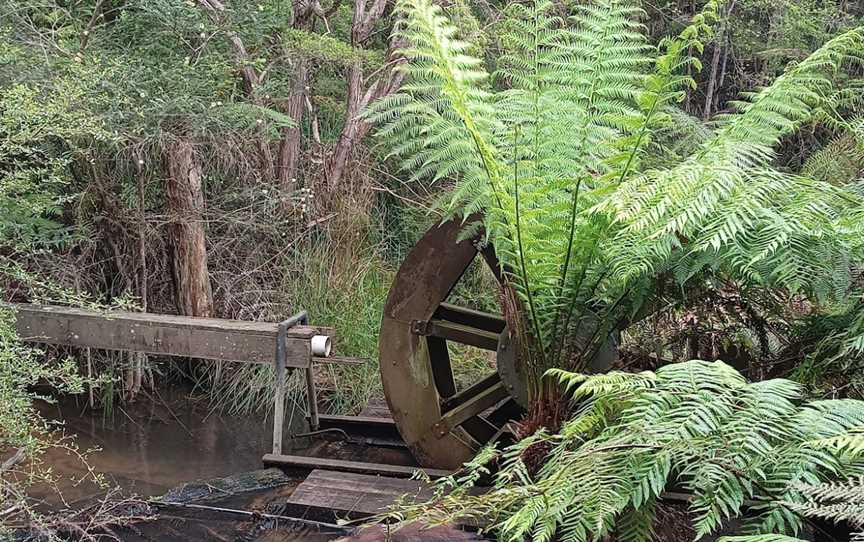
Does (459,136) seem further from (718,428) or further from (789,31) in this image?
(789,31)

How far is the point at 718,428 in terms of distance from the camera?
1.80m

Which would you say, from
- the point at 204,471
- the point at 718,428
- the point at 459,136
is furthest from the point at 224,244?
the point at 718,428

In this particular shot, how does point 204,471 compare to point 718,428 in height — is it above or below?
below

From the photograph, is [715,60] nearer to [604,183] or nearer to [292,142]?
[292,142]

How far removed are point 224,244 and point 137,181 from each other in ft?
2.51

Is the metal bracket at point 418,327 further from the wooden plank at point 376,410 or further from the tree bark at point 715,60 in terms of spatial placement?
the tree bark at point 715,60

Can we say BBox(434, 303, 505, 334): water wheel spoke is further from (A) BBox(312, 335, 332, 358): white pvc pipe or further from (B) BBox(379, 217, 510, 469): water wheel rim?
(A) BBox(312, 335, 332, 358): white pvc pipe

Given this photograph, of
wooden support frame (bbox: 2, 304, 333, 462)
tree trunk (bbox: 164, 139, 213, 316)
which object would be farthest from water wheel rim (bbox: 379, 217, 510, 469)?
tree trunk (bbox: 164, 139, 213, 316)

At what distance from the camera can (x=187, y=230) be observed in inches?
201

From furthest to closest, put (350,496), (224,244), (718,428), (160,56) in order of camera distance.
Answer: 1. (224,244)
2. (160,56)
3. (350,496)
4. (718,428)

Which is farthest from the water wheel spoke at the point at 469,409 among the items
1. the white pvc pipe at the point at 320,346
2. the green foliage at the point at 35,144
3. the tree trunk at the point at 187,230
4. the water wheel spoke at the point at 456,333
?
the tree trunk at the point at 187,230

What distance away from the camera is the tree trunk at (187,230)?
490cm

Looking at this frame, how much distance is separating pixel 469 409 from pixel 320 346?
0.82m

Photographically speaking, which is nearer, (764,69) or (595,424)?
(595,424)
